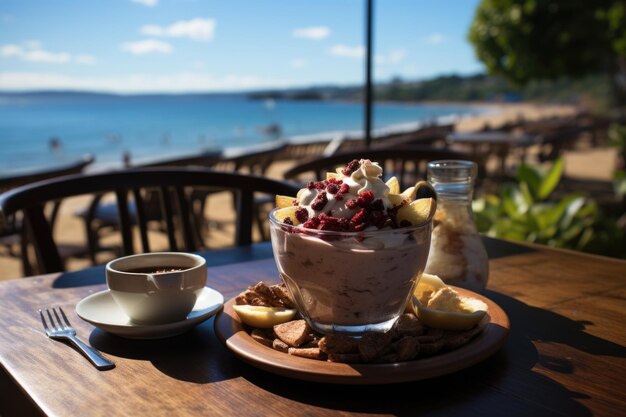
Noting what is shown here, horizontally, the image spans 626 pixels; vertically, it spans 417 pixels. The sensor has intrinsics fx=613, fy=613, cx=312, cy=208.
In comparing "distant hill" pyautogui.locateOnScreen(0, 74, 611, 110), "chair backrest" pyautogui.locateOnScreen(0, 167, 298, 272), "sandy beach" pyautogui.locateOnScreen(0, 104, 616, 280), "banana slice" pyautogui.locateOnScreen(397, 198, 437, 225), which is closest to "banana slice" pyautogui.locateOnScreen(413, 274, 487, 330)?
"banana slice" pyautogui.locateOnScreen(397, 198, 437, 225)

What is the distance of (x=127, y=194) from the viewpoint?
1888 mm

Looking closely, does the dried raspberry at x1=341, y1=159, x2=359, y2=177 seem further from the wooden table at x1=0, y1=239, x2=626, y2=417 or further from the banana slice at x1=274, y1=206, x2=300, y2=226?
the wooden table at x1=0, y1=239, x2=626, y2=417

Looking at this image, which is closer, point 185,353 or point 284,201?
point 185,353

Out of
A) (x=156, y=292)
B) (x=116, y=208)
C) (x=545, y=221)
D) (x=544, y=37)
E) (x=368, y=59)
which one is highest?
(x=544, y=37)

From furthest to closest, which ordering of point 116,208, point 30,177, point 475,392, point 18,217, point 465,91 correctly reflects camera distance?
1. point 465,91
2. point 116,208
3. point 18,217
4. point 30,177
5. point 475,392

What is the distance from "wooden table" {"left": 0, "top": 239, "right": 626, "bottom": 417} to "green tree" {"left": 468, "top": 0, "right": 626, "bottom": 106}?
1504 centimetres

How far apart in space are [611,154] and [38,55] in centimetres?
7919

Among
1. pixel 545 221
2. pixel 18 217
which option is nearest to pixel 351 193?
pixel 545 221

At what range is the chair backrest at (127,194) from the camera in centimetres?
168

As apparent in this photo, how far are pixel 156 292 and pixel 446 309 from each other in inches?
18.3

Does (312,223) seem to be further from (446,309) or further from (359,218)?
(446,309)

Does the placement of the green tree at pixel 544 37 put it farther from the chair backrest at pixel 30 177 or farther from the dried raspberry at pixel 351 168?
the dried raspberry at pixel 351 168

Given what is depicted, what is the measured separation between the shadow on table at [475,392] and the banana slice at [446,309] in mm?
68

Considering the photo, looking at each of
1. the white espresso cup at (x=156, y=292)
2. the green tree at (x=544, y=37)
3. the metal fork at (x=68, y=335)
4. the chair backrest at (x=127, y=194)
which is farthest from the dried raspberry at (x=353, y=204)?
the green tree at (x=544, y=37)
